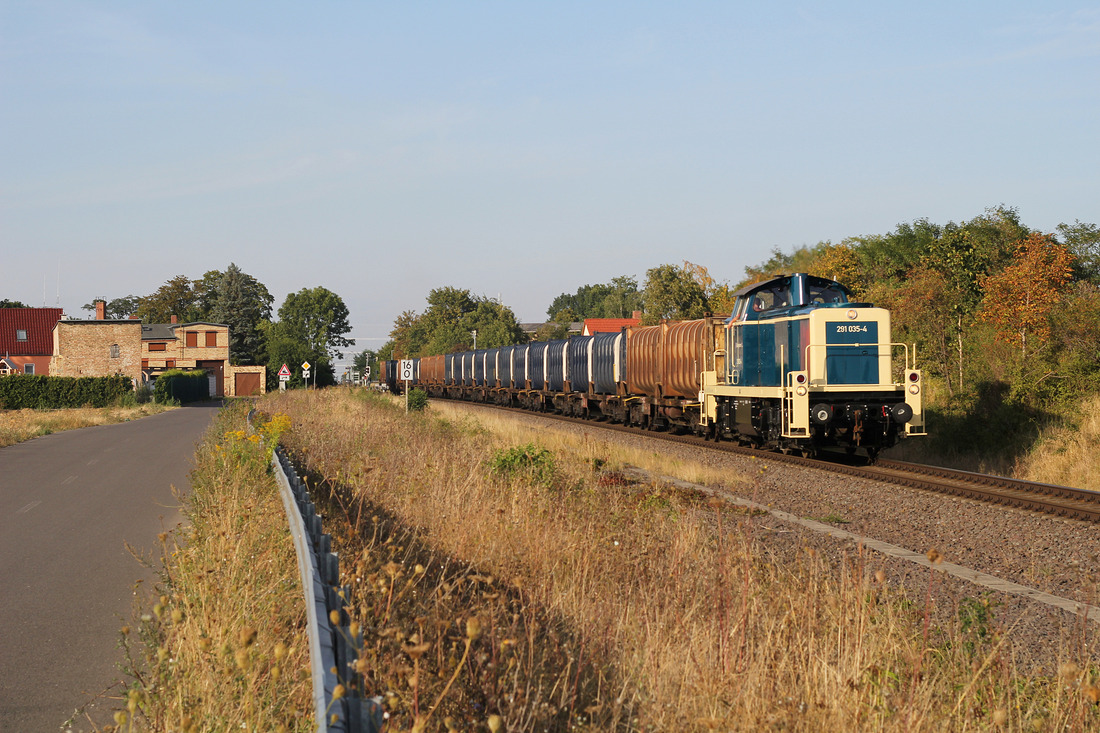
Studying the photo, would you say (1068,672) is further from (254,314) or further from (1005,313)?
(254,314)

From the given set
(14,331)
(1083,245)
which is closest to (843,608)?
(1083,245)

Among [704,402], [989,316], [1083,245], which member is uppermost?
[1083,245]

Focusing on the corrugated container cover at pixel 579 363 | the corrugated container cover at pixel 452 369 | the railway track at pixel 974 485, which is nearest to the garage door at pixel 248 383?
the corrugated container cover at pixel 452 369

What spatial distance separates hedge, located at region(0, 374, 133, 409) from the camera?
49.8 metres

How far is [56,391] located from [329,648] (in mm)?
54572

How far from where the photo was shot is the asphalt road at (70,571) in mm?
5332

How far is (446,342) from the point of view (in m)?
104

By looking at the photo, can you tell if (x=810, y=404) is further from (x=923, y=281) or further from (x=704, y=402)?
(x=923, y=281)

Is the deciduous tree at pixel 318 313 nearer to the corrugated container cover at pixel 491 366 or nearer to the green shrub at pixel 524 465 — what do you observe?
the corrugated container cover at pixel 491 366

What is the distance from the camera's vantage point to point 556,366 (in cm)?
3562

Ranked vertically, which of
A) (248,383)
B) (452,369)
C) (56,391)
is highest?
(452,369)

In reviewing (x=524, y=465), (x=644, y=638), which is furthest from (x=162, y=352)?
(x=644, y=638)

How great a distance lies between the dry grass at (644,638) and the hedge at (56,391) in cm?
4813

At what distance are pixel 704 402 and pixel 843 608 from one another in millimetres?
14496
